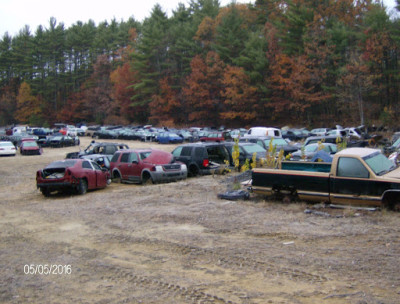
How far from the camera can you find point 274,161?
1484 centimetres

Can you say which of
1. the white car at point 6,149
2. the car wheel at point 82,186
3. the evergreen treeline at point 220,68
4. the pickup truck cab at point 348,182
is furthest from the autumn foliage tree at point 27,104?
the pickup truck cab at point 348,182

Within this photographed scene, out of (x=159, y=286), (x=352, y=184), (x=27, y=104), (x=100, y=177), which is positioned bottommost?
(x=159, y=286)

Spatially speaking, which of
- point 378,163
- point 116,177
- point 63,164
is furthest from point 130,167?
point 378,163

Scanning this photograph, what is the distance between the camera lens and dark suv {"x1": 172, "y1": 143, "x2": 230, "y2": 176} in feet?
59.9

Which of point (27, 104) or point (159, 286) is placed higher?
point (27, 104)

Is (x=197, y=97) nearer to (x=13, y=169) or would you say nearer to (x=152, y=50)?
(x=152, y=50)

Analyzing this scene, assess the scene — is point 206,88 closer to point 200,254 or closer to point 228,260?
point 200,254

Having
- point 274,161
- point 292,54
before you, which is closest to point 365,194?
point 274,161

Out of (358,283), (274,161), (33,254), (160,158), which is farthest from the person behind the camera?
(160,158)

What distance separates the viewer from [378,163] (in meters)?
10.5

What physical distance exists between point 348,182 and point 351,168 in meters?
0.36

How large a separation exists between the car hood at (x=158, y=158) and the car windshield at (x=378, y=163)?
9131 mm

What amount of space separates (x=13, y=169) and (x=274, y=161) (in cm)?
1915

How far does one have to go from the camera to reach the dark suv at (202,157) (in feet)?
59.9
